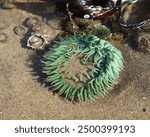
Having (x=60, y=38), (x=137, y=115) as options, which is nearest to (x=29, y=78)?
(x=60, y=38)

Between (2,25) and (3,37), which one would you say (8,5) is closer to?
(2,25)

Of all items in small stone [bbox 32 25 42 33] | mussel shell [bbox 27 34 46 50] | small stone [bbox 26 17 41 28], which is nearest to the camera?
mussel shell [bbox 27 34 46 50]

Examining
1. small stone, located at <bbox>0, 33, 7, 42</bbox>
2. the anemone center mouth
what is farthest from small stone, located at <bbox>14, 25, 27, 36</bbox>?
Answer: the anemone center mouth

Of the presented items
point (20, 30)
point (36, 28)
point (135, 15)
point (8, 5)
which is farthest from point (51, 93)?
point (135, 15)

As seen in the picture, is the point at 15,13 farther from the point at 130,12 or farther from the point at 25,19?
the point at 130,12

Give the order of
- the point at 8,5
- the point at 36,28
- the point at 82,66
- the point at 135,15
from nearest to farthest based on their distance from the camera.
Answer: the point at 82,66, the point at 36,28, the point at 135,15, the point at 8,5

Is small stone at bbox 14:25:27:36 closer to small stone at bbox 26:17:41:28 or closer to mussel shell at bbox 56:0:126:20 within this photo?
small stone at bbox 26:17:41:28
